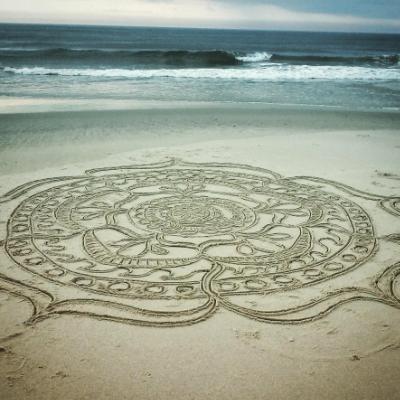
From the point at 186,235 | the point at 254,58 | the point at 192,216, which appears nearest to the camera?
the point at 186,235

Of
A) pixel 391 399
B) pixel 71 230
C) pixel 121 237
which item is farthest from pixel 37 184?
pixel 391 399

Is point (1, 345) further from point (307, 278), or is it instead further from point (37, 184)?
point (37, 184)

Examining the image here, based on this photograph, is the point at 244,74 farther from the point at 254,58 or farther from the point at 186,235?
the point at 186,235

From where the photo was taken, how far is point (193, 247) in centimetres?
388

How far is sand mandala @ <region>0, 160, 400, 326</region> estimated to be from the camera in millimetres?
3053

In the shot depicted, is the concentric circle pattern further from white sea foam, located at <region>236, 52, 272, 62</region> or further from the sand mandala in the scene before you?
white sea foam, located at <region>236, 52, 272, 62</region>

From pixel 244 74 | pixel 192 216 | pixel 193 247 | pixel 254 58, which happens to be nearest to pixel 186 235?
pixel 193 247

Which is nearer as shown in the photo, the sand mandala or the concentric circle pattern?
the sand mandala

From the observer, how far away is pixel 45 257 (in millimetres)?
3617

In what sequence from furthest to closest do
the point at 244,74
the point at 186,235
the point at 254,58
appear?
the point at 254,58, the point at 244,74, the point at 186,235

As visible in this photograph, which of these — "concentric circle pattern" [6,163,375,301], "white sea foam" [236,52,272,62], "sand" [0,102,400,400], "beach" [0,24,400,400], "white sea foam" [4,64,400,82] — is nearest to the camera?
"sand" [0,102,400,400]

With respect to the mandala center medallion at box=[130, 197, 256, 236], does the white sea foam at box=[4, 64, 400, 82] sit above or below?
above

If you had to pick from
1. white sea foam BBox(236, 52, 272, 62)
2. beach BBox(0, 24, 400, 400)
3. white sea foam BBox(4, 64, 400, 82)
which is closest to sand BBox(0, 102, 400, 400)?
beach BBox(0, 24, 400, 400)

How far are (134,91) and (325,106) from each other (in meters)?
7.17
